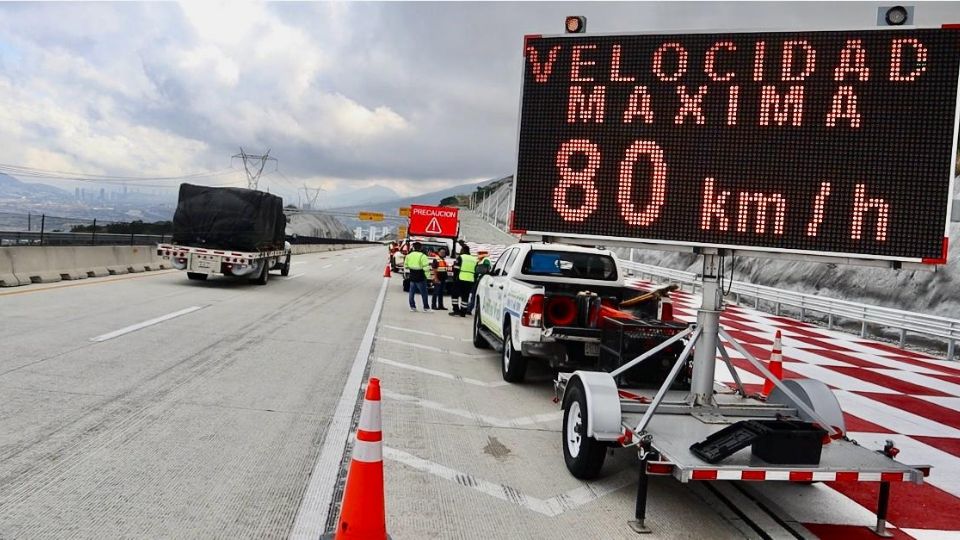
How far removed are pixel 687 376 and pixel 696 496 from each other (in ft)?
6.99

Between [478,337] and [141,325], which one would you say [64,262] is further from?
[478,337]

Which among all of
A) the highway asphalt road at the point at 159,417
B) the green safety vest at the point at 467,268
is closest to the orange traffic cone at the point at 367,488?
the highway asphalt road at the point at 159,417

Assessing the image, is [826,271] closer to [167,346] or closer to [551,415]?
[551,415]

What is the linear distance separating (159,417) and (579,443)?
362 centimetres

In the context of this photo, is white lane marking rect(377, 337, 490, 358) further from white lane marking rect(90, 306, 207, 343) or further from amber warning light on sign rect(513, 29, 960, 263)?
amber warning light on sign rect(513, 29, 960, 263)

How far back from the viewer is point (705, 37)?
542 cm

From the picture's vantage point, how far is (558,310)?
27.0 ft

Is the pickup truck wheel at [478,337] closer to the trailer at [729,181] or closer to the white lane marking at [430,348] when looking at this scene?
the white lane marking at [430,348]

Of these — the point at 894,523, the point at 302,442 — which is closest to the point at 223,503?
the point at 302,442

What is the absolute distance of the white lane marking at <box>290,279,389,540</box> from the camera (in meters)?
4.08

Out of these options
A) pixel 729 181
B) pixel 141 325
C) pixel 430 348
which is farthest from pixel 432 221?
pixel 729 181

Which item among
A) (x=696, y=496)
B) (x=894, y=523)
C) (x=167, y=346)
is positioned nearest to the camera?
(x=894, y=523)

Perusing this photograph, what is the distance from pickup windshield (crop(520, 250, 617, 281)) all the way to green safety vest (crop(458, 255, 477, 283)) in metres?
6.46

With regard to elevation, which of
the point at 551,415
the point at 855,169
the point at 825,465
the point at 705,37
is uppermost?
the point at 705,37
